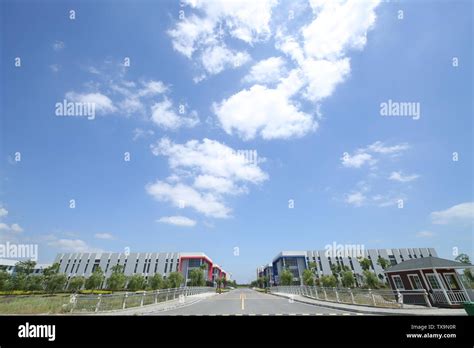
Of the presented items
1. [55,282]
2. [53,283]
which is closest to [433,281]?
[55,282]

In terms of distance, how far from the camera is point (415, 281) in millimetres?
18484

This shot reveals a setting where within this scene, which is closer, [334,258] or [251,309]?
[251,309]

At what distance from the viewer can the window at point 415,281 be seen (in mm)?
18062

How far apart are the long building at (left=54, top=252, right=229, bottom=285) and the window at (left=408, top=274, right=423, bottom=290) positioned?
232 ft

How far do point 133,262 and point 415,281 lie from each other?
3156 inches

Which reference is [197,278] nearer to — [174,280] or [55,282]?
[174,280]

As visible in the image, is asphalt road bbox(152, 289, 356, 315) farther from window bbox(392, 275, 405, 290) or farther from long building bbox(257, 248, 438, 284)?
long building bbox(257, 248, 438, 284)

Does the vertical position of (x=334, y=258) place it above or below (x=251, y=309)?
below

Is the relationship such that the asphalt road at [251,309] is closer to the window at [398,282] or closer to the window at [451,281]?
the window at [398,282]

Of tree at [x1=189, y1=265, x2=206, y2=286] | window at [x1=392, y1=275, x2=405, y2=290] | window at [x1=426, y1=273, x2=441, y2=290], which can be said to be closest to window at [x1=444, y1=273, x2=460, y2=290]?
window at [x1=426, y1=273, x2=441, y2=290]
